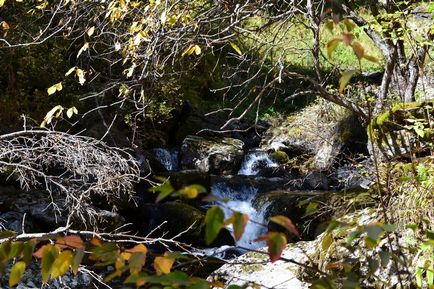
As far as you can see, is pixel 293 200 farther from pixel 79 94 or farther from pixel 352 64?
pixel 352 64

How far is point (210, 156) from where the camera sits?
11.0 metres

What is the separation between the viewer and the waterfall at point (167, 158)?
1087cm

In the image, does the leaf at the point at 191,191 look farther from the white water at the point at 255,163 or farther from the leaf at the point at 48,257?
the white water at the point at 255,163

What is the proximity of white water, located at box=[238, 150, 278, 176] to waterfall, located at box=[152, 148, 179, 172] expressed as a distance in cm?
130

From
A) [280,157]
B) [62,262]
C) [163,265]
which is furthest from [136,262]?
[280,157]

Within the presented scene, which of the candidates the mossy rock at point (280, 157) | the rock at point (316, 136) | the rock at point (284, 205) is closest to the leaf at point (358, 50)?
the rock at point (284, 205)

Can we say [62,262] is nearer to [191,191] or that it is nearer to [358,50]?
[191,191]

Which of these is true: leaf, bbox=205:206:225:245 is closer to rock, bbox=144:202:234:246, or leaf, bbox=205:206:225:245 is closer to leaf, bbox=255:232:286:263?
leaf, bbox=255:232:286:263

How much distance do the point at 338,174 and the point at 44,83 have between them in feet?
16.9

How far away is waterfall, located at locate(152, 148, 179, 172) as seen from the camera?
35.7ft

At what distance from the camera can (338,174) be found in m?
9.62

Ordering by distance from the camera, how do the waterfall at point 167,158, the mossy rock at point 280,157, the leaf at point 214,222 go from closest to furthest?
1. the leaf at point 214,222
2. the waterfall at point 167,158
3. the mossy rock at point 280,157

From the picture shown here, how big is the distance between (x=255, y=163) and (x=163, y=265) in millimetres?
10074

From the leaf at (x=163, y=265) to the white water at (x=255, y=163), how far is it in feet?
31.7
